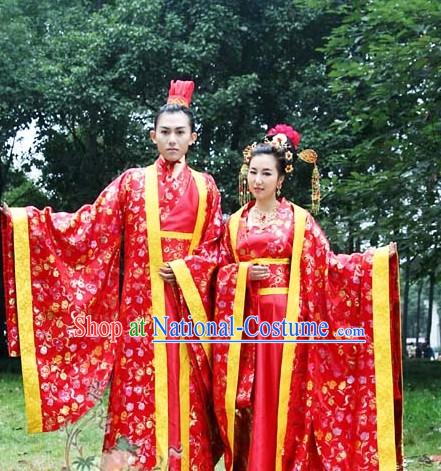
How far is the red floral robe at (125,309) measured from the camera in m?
4.03

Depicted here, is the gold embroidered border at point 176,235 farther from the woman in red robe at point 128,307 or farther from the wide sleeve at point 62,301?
the wide sleeve at point 62,301

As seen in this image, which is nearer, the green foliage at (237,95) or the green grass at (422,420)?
the green grass at (422,420)

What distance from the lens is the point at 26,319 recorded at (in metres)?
4.05

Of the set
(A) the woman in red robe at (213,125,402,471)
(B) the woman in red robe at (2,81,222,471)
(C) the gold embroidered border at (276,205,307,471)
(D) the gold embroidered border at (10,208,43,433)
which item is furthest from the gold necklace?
(D) the gold embroidered border at (10,208,43,433)

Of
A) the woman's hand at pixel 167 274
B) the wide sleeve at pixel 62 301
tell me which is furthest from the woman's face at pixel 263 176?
the wide sleeve at pixel 62 301

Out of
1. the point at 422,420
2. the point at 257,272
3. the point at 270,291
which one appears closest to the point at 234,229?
the point at 257,272

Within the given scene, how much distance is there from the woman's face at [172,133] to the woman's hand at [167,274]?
60 centimetres

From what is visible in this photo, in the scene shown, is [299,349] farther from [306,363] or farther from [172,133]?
[172,133]

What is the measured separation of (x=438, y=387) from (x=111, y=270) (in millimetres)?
6176

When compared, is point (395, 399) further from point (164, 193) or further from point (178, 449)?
point (164, 193)

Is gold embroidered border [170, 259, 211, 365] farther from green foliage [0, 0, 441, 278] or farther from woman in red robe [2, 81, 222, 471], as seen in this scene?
green foliage [0, 0, 441, 278]

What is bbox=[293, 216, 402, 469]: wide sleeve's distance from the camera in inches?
159

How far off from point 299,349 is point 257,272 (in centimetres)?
48

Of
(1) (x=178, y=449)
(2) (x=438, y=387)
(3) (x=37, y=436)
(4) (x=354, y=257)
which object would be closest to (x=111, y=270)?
(1) (x=178, y=449)
